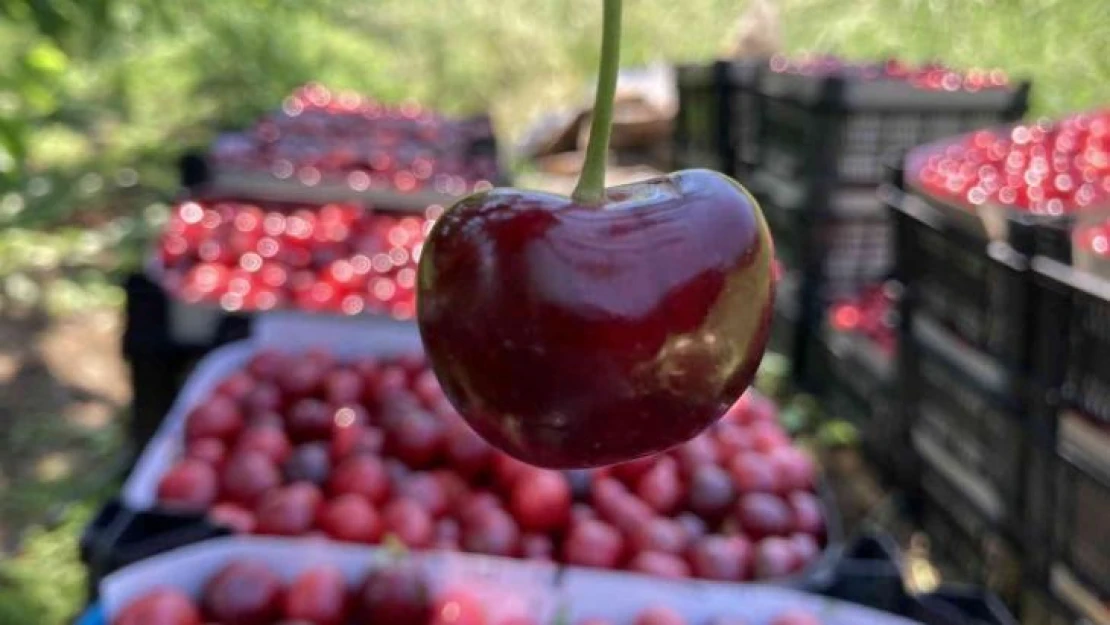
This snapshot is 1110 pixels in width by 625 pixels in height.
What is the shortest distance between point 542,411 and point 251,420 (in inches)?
72.7

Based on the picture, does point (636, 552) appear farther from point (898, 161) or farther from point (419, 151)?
point (419, 151)

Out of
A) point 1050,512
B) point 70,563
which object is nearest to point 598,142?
point 1050,512

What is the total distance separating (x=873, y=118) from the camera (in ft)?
14.3

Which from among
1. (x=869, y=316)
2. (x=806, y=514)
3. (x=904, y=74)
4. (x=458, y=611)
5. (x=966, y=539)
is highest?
(x=904, y=74)

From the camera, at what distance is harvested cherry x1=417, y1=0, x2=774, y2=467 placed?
545 millimetres

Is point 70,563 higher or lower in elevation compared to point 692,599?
lower

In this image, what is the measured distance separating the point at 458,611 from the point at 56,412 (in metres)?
2.74

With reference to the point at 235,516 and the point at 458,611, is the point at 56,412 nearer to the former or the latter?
the point at 235,516

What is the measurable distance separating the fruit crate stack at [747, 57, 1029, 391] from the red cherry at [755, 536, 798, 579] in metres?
2.38

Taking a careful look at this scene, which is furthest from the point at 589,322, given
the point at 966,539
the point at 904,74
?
the point at 904,74

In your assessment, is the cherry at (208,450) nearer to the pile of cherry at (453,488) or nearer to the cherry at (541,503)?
the pile of cherry at (453,488)

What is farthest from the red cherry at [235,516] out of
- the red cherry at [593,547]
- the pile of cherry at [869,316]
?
the pile of cherry at [869,316]

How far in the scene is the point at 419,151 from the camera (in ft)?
15.3

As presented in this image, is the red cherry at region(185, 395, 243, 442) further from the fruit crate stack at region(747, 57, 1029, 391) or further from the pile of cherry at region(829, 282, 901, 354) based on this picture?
the fruit crate stack at region(747, 57, 1029, 391)
